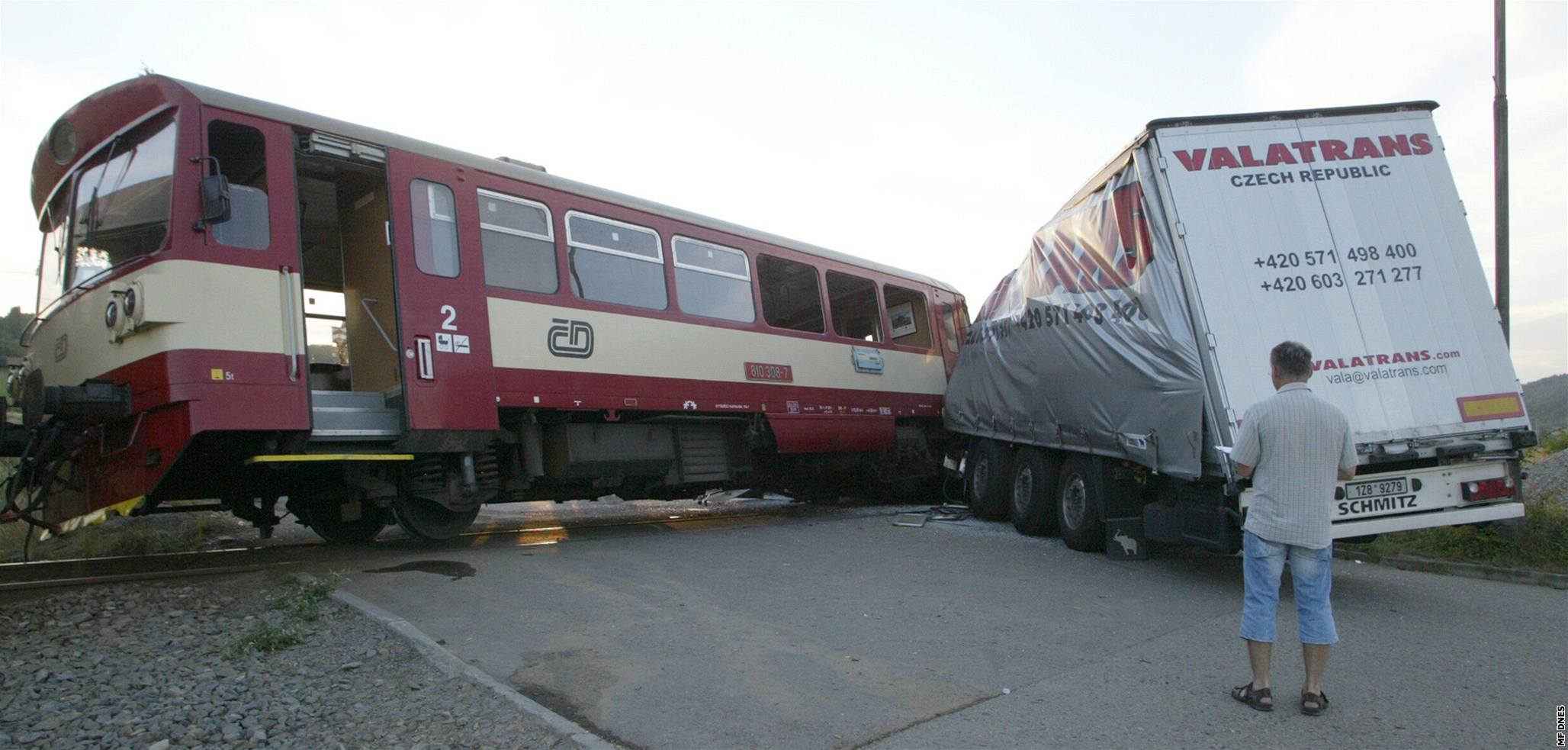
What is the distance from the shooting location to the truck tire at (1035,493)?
29.3 feet

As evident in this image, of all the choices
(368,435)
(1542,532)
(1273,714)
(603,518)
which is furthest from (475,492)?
(1542,532)

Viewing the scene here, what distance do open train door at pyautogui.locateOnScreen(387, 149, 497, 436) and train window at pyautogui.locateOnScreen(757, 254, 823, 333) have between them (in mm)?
3689

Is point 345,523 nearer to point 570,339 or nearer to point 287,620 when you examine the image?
point 570,339

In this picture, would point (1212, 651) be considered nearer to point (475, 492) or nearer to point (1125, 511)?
point (1125, 511)

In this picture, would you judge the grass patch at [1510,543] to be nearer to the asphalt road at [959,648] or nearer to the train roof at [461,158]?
the asphalt road at [959,648]

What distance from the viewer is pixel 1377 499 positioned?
604cm

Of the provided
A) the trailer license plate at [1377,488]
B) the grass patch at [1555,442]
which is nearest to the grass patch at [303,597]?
the trailer license plate at [1377,488]

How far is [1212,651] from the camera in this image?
4.88 m

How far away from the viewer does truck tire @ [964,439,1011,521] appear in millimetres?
10102

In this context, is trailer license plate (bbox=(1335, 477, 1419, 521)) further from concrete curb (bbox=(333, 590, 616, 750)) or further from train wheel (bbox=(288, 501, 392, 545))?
train wheel (bbox=(288, 501, 392, 545))

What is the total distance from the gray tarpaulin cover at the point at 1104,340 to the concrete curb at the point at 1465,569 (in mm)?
2775

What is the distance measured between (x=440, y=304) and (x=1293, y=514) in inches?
231

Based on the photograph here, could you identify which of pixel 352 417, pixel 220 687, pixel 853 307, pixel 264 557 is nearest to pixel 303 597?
pixel 220 687

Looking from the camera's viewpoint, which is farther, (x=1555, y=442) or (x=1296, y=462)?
(x=1555, y=442)
